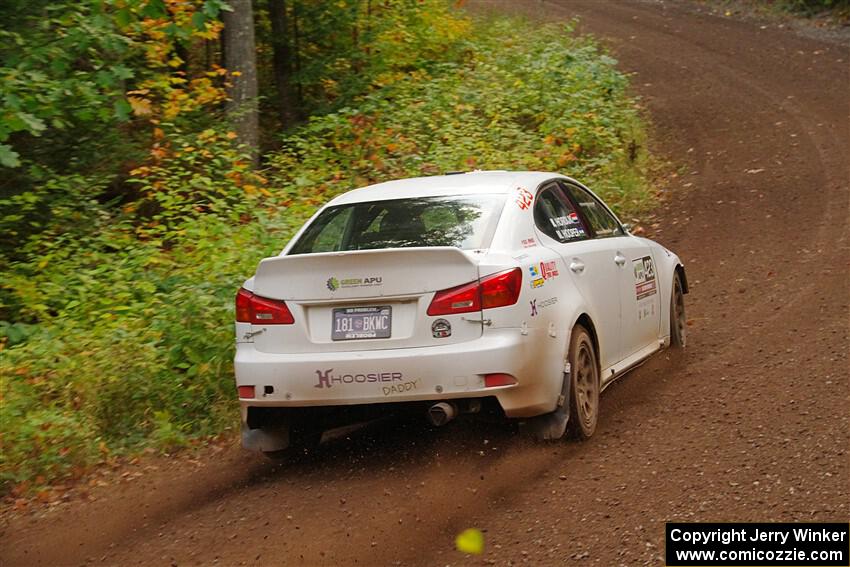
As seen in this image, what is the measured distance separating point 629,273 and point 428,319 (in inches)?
92.1

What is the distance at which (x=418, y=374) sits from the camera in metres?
5.98

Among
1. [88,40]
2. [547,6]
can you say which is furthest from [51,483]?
[547,6]

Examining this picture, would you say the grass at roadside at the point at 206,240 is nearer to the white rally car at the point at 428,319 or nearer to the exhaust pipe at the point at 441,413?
the white rally car at the point at 428,319

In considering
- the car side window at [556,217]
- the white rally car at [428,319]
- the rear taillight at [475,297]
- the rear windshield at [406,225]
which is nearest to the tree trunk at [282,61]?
the car side window at [556,217]

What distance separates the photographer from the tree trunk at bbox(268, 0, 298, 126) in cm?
1844

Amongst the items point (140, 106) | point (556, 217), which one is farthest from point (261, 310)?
point (140, 106)

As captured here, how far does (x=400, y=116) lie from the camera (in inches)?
650

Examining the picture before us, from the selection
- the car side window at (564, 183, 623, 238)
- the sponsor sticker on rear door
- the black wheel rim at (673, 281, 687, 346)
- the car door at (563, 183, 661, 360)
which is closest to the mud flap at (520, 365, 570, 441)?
the car door at (563, 183, 661, 360)

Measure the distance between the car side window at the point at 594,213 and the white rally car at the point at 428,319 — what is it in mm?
618

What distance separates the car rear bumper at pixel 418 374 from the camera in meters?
5.96

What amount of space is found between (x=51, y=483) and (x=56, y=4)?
19.4 feet

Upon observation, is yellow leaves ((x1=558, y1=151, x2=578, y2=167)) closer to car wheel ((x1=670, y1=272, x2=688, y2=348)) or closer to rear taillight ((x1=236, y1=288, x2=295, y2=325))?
car wheel ((x1=670, y1=272, x2=688, y2=348))

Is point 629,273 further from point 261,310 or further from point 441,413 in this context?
point 261,310

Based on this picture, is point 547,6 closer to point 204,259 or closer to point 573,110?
point 573,110
